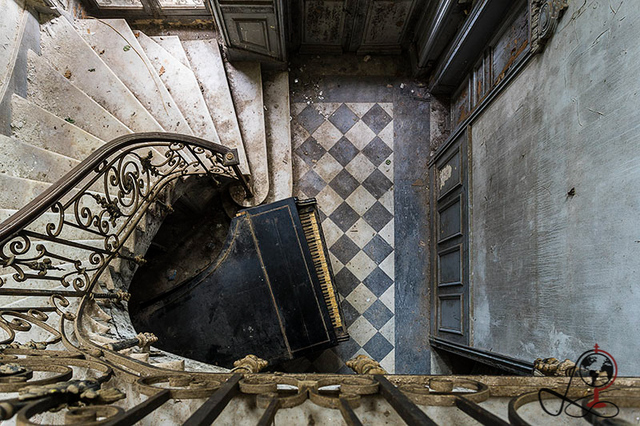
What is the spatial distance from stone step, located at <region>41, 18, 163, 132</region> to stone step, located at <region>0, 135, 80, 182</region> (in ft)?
2.33

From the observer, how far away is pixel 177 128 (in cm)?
304

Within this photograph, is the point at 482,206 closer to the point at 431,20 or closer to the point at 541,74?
the point at 541,74

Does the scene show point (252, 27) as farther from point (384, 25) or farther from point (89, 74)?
point (89, 74)

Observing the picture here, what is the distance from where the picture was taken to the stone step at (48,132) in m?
2.41

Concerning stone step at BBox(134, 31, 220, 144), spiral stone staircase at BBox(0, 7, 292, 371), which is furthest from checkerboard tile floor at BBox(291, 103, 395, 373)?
stone step at BBox(134, 31, 220, 144)

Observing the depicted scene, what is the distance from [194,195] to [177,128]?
597 mm

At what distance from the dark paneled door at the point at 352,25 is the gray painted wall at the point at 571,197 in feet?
5.23

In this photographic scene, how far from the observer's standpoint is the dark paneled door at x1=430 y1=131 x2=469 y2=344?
2.80 metres

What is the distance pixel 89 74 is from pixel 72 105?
0.39m

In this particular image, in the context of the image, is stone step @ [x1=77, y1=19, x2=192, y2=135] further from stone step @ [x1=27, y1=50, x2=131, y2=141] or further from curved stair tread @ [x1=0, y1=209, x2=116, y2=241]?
curved stair tread @ [x1=0, y1=209, x2=116, y2=241]

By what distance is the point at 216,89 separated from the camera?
3459 millimetres

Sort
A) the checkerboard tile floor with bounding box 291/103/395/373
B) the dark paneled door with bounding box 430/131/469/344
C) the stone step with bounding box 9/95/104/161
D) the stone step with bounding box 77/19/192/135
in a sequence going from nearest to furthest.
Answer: the stone step with bounding box 9/95/104/161
the dark paneled door with bounding box 430/131/469/344
the stone step with bounding box 77/19/192/135
the checkerboard tile floor with bounding box 291/103/395/373

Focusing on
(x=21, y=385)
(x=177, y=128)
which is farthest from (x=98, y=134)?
(x=21, y=385)

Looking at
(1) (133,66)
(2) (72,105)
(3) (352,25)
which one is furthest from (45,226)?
(3) (352,25)
